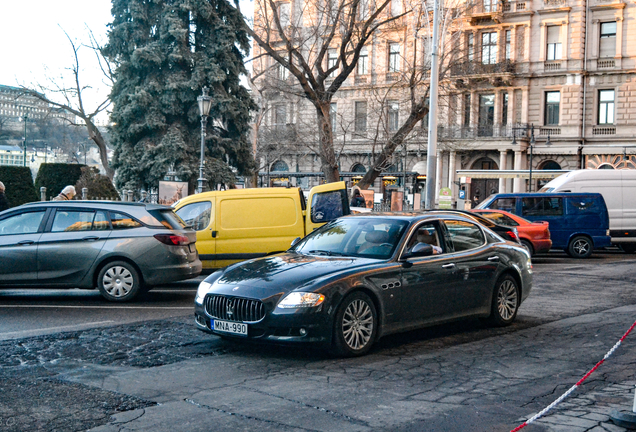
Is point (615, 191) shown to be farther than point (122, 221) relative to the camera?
Yes

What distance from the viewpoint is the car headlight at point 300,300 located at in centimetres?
700

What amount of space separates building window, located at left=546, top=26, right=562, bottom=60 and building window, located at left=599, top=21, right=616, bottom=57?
265cm

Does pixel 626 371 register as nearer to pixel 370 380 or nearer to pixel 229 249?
pixel 370 380

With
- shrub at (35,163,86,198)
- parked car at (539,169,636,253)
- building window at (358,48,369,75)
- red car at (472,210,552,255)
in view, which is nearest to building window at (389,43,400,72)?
building window at (358,48,369,75)

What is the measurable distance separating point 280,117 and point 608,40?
2189 cm

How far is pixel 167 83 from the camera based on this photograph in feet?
103

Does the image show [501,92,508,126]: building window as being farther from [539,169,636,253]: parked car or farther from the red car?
the red car

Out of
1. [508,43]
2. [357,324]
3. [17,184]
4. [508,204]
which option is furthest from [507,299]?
[508,43]

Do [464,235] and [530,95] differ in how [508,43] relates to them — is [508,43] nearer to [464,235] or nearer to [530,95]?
[530,95]

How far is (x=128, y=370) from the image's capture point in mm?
6648

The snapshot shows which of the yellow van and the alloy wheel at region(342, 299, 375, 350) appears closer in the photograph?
the alloy wheel at region(342, 299, 375, 350)

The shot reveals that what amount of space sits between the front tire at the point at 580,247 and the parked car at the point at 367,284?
14.4 m

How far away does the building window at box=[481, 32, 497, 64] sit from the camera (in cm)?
5077

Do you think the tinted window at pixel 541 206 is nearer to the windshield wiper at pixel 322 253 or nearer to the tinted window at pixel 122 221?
the tinted window at pixel 122 221
